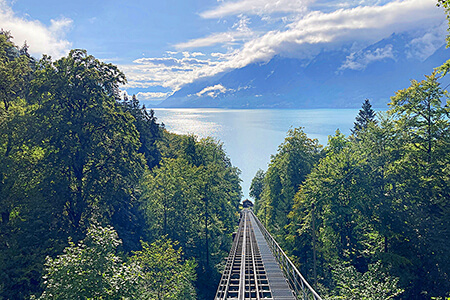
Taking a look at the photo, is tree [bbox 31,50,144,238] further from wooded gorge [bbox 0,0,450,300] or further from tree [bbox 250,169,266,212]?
tree [bbox 250,169,266,212]

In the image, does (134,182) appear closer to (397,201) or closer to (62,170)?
(62,170)

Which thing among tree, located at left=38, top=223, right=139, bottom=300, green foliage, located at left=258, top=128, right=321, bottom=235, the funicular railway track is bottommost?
the funicular railway track

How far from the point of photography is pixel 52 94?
20812 mm

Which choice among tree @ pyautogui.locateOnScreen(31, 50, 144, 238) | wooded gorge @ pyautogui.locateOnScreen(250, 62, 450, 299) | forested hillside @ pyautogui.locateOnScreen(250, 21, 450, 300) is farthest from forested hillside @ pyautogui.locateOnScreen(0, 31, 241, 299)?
forested hillside @ pyautogui.locateOnScreen(250, 21, 450, 300)

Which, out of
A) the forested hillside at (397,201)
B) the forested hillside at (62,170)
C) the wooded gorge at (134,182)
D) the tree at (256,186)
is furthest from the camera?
the tree at (256,186)

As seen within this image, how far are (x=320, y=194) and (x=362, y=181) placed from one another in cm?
399

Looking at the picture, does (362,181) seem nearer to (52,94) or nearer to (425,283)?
(425,283)

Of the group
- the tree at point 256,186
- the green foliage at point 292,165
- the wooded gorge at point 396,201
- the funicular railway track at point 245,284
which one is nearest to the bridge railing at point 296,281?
the funicular railway track at point 245,284

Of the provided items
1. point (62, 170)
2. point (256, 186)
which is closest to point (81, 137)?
point (62, 170)

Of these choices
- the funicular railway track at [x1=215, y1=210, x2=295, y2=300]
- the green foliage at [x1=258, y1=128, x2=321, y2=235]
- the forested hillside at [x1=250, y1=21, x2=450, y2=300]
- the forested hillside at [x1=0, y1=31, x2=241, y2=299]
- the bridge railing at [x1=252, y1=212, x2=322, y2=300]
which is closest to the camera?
the bridge railing at [x1=252, y1=212, x2=322, y2=300]

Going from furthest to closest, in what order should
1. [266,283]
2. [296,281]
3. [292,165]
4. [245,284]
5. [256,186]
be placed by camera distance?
1. [256,186]
2. [292,165]
3. [245,284]
4. [266,283]
5. [296,281]

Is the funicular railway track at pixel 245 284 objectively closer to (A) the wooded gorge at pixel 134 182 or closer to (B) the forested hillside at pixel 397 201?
(A) the wooded gorge at pixel 134 182

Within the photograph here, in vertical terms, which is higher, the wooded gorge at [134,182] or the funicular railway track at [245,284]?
the wooded gorge at [134,182]

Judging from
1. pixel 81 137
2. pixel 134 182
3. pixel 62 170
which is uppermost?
pixel 81 137
